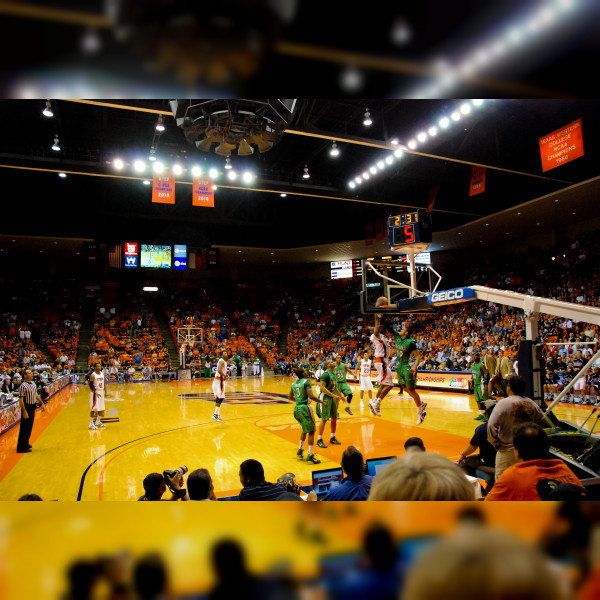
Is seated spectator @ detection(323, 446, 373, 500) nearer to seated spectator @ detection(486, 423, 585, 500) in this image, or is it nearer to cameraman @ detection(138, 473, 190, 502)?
seated spectator @ detection(486, 423, 585, 500)

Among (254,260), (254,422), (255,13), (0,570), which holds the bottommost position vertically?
(254,422)

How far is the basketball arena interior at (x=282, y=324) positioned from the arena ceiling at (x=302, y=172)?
0.39 ft

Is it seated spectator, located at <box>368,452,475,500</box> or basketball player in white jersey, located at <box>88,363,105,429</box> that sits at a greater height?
seated spectator, located at <box>368,452,475,500</box>

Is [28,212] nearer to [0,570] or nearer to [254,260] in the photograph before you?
[254,260]

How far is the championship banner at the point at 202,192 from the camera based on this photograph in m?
16.2

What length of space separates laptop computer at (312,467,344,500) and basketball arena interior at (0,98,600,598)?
44 millimetres

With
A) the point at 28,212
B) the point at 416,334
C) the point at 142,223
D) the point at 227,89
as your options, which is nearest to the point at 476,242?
→ the point at 416,334

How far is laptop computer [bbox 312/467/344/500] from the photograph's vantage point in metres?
4.04

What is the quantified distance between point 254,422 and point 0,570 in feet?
35.4

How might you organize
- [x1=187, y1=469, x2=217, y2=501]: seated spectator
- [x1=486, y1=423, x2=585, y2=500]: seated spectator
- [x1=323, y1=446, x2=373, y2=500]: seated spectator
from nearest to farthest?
[x1=486, y1=423, x2=585, y2=500]: seated spectator < [x1=323, y1=446, x2=373, y2=500]: seated spectator < [x1=187, y1=469, x2=217, y2=501]: seated spectator

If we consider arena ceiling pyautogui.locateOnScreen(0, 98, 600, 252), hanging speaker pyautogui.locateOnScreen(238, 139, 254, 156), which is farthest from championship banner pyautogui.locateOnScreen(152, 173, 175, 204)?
hanging speaker pyautogui.locateOnScreen(238, 139, 254, 156)

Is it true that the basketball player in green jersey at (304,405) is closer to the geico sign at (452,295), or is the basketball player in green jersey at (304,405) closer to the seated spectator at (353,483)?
the geico sign at (452,295)

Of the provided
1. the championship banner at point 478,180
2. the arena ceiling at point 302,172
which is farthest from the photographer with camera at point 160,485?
the championship banner at point 478,180

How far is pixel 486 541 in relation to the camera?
1.96ft
